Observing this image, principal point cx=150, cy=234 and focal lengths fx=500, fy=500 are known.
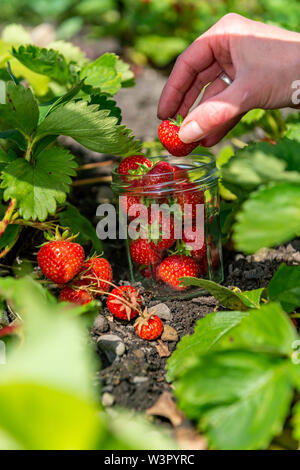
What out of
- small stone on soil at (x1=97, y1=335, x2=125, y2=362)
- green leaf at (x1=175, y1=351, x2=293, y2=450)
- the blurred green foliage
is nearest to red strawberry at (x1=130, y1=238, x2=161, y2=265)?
small stone on soil at (x1=97, y1=335, x2=125, y2=362)

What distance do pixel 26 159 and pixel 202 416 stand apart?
0.90 metres

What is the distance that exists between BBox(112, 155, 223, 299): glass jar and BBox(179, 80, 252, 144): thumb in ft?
0.70

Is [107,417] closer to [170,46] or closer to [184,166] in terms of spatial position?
[184,166]

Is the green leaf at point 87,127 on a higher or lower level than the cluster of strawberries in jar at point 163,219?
higher

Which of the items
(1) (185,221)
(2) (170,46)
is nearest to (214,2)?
(2) (170,46)

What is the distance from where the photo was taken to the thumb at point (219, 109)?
1.26 m

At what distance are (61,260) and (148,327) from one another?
0.29 metres

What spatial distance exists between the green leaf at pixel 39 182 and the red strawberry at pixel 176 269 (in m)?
0.38

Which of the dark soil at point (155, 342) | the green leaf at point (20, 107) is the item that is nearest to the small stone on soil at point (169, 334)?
the dark soil at point (155, 342)

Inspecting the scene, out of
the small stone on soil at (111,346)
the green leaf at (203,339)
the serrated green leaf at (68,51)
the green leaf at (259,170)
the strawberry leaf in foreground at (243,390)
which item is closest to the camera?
the strawberry leaf in foreground at (243,390)

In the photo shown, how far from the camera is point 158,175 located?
57.6 inches

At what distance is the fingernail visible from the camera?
1.30m

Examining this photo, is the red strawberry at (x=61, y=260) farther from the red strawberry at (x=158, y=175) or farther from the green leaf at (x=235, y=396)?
the green leaf at (x=235, y=396)

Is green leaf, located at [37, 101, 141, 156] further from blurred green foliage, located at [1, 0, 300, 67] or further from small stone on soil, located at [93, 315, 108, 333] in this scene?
blurred green foliage, located at [1, 0, 300, 67]
